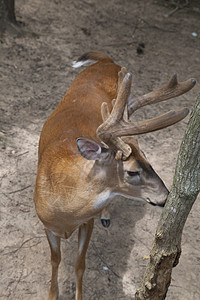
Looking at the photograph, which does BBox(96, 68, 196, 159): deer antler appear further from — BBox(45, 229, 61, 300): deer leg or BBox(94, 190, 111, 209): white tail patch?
BBox(45, 229, 61, 300): deer leg

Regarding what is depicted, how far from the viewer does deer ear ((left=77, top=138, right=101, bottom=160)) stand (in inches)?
117

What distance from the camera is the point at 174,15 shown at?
859cm

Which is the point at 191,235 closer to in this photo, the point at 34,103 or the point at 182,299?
the point at 182,299

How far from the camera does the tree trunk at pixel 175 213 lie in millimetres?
2602

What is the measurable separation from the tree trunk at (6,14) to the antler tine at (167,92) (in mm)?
3951

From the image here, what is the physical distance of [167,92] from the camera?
140 inches

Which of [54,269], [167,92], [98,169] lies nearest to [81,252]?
[54,269]

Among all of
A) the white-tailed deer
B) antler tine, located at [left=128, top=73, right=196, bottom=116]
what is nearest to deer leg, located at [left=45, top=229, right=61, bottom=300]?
the white-tailed deer

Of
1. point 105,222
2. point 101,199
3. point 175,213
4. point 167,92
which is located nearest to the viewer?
point 175,213

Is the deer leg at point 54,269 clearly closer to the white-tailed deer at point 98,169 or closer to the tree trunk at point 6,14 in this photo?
Result: the white-tailed deer at point 98,169

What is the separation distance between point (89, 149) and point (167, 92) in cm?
92

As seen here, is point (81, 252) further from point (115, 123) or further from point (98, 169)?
point (115, 123)

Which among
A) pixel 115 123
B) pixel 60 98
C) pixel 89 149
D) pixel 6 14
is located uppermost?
pixel 115 123

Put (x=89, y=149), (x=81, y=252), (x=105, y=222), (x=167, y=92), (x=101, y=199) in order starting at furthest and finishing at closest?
1. (x=105, y=222)
2. (x=81, y=252)
3. (x=167, y=92)
4. (x=101, y=199)
5. (x=89, y=149)
